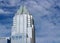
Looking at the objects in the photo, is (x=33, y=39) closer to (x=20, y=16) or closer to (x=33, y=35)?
(x=33, y=35)

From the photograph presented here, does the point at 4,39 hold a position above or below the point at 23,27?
below

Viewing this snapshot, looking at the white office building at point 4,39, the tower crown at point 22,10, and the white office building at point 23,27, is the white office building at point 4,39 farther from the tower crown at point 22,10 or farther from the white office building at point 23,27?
the tower crown at point 22,10

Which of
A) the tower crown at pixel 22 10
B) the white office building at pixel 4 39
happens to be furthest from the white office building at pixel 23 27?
the white office building at pixel 4 39

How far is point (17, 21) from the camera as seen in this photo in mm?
53375

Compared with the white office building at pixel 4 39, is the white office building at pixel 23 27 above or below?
above

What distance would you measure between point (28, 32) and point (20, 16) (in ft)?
15.5

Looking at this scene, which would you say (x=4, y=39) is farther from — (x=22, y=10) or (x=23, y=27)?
(x=22, y=10)

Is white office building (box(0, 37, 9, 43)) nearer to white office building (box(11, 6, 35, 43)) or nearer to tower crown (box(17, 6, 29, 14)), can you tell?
white office building (box(11, 6, 35, 43))

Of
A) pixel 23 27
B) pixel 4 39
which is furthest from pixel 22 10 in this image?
pixel 4 39

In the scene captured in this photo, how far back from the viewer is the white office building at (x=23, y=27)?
2033 inches

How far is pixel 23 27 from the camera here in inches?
2126

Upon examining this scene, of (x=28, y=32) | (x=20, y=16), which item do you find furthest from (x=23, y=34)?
(x=20, y=16)

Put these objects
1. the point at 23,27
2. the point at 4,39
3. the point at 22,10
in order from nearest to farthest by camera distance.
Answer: the point at 4,39 < the point at 23,27 < the point at 22,10

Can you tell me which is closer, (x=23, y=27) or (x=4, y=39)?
(x=4, y=39)
